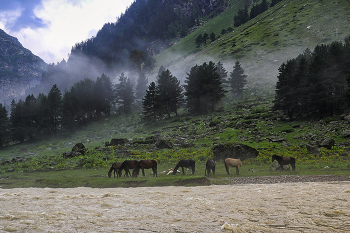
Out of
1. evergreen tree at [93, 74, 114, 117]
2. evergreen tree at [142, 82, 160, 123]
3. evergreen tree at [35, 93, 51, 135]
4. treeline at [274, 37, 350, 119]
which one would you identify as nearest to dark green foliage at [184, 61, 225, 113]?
evergreen tree at [142, 82, 160, 123]

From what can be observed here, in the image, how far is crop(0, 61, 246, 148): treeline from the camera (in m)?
78.2

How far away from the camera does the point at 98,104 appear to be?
10338 centimetres

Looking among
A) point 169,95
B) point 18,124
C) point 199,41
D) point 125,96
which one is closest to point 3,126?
point 18,124

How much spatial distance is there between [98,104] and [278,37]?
122800 millimetres

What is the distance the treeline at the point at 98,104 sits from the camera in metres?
78.2

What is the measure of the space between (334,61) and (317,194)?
53.7m

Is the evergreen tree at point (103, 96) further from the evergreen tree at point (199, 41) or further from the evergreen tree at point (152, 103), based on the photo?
the evergreen tree at point (199, 41)

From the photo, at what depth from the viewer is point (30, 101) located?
9394 cm

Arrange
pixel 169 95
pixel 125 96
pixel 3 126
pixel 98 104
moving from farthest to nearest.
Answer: pixel 125 96
pixel 98 104
pixel 169 95
pixel 3 126

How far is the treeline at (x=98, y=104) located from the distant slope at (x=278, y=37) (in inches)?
1289

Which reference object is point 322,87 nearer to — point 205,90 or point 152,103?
point 205,90

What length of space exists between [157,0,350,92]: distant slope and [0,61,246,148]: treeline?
107 feet

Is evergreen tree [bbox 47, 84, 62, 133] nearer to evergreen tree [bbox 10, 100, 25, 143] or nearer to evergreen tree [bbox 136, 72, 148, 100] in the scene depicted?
evergreen tree [bbox 10, 100, 25, 143]

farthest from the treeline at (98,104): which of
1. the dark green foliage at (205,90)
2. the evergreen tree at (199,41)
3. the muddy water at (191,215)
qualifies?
the evergreen tree at (199,41)
